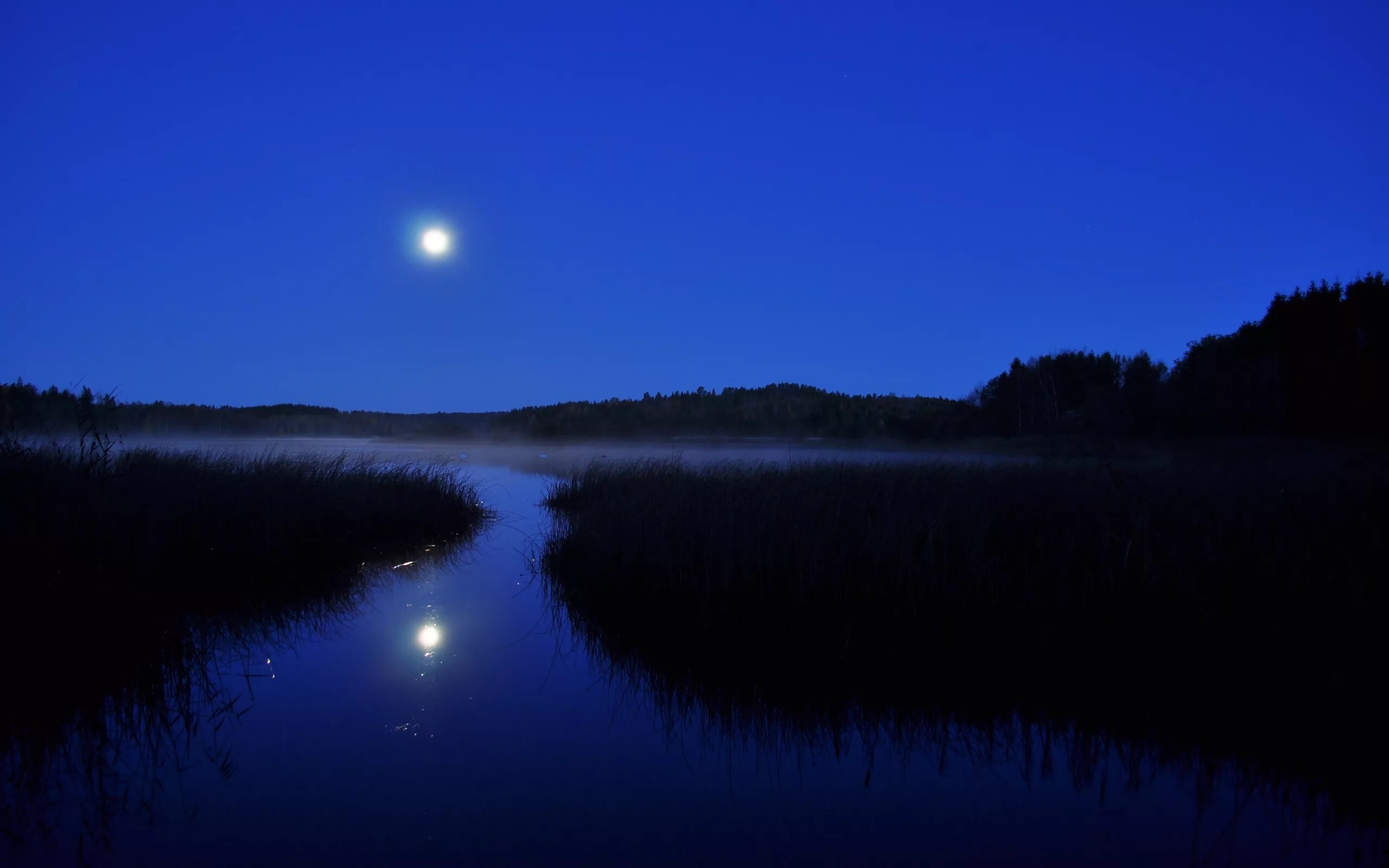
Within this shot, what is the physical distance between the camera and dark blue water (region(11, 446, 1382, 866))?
288 centimetres

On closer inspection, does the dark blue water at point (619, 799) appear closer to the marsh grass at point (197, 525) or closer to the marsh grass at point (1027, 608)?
the marsh grass at point (1027, 608)

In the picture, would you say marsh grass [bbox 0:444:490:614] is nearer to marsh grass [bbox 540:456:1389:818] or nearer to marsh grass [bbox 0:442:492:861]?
marsh grass [bbox 0:442:492:861]

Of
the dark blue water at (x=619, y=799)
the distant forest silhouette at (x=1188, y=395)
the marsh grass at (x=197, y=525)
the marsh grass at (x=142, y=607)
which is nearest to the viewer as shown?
the dark blue water at (x=619, y=799)

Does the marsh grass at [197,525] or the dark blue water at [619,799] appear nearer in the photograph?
the dark blue water at [619,799]

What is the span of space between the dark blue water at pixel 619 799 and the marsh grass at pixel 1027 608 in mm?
509

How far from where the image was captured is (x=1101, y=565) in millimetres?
6289

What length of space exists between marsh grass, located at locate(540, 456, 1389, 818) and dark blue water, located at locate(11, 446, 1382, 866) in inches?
20.0

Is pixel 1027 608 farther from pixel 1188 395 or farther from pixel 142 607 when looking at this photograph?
pixel 1188 395

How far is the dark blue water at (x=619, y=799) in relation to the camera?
2879mm

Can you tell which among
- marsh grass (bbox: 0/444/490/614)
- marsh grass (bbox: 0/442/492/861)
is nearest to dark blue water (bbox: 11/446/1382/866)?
marsh grass (bbox: 0/442/492/861)

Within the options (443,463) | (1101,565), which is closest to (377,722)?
(1101,565)

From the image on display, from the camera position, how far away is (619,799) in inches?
132

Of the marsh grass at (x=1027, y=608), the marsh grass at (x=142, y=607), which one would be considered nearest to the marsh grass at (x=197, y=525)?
the marsh grass at (x=142, y=607)

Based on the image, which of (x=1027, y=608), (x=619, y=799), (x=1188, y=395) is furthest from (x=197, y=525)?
(x=1188, y=395)
